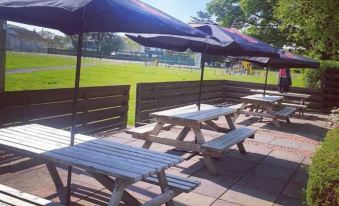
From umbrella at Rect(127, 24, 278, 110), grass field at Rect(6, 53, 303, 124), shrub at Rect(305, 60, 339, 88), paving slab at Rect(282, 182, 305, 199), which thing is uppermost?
umbrella at Rect(127, 24, 278, 110)

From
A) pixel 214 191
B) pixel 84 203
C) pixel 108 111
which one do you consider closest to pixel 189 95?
pixel 108 111

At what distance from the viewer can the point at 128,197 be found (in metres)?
4.38

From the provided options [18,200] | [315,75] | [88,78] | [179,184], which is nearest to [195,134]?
[179,184]

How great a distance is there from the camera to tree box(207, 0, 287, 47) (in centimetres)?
2834

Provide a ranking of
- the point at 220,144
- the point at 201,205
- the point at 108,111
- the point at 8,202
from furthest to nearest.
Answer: the point at 108,111
the point at 220,144
the point at 201,205
the point at 8,202

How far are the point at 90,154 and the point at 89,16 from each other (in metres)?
1.36

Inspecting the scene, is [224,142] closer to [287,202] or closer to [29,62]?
[287,202]

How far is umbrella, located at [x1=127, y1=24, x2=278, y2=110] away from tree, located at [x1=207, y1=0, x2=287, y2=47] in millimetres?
19809

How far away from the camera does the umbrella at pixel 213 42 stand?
20.8 ft

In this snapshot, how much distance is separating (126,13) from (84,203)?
2.43 m

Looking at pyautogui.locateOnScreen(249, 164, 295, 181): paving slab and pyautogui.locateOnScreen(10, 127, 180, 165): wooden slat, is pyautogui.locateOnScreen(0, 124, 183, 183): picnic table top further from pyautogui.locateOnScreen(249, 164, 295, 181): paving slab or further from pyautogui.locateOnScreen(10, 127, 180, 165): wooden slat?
pyautogui.locateOnScreen(249, 164, 295, 181): paving slab

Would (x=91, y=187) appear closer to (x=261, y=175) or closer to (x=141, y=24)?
(x=141, y=24)

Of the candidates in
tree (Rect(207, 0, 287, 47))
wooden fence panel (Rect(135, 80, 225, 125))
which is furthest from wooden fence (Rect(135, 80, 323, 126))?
tree (Rect(207, 0, 287, 47))

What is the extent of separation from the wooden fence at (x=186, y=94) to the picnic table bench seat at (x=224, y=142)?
331cm
